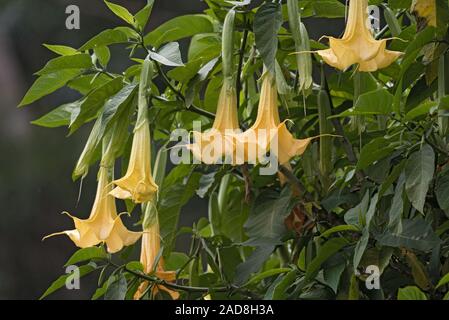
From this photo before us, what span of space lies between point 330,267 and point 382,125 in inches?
7.9

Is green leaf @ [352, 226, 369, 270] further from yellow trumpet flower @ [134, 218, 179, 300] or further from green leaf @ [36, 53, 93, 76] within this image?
green leaf @ [36, 53, 93, 76]

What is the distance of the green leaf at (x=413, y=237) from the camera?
924 mm

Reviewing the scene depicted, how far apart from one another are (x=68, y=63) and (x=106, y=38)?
0.06 metres

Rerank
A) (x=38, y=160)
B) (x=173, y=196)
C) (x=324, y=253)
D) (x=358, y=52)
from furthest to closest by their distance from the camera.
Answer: (x=38, y=160) < (x=173, y=196) < (x=324, y=253) < (x=358, y=52)

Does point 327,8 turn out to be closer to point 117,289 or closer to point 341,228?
point 341,228

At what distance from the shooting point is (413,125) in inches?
38.9

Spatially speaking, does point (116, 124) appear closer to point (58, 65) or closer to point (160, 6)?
point (58, 65)

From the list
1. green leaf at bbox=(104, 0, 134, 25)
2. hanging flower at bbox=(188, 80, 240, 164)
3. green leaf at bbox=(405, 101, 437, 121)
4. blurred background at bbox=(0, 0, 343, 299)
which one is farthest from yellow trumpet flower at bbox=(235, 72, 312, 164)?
blurred background at bbox=(0, 0, 343, 299)

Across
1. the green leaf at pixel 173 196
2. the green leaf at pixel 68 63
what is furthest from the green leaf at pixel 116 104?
the green leaf at pixel 173 196

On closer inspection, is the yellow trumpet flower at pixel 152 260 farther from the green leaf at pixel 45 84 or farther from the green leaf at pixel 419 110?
the green leaf at pixel 419 110

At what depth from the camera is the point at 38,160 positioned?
4023 millimetres

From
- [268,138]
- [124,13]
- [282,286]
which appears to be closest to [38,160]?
[124,13]

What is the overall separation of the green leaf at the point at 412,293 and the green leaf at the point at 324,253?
0.10m

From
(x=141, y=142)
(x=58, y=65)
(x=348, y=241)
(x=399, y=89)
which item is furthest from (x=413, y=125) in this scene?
(x=58, y=65)
